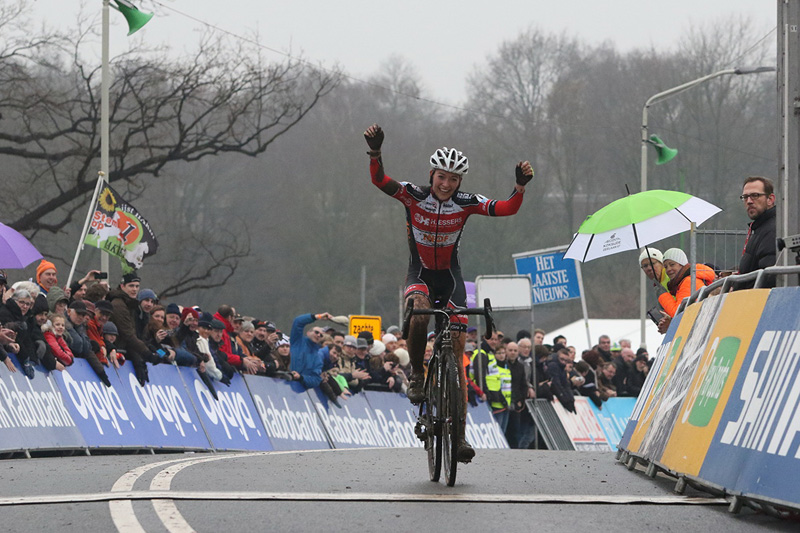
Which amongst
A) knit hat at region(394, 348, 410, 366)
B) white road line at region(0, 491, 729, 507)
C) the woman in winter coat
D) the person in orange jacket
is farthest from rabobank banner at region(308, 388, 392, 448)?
white road line at region(0, 491, 729, 507)

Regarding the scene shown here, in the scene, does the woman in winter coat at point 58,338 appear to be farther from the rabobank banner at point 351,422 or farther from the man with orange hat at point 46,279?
the rabobank banner at point 351,422

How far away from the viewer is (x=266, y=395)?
1944cm

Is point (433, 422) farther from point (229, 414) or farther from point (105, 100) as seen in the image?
point (105, 100)

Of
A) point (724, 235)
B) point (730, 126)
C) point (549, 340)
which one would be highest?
point (730, 126)

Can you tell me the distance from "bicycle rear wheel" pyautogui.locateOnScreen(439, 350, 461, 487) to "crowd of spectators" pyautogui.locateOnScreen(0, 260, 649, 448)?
262 inches

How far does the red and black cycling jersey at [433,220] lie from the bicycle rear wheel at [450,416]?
91 cm

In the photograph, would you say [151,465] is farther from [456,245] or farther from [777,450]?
[777,450]

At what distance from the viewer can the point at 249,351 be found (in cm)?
2019

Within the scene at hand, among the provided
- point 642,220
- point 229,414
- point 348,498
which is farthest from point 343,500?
point 229,414

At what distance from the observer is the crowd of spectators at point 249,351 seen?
15.1 metres

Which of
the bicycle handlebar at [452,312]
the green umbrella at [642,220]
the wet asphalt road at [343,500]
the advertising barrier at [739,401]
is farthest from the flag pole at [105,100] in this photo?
the advertising barrier at [739,401]

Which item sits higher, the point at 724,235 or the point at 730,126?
the point at 730,126

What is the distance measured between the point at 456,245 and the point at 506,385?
1379cm

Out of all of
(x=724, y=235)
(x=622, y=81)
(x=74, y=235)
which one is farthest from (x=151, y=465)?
(x=622, y=81)
